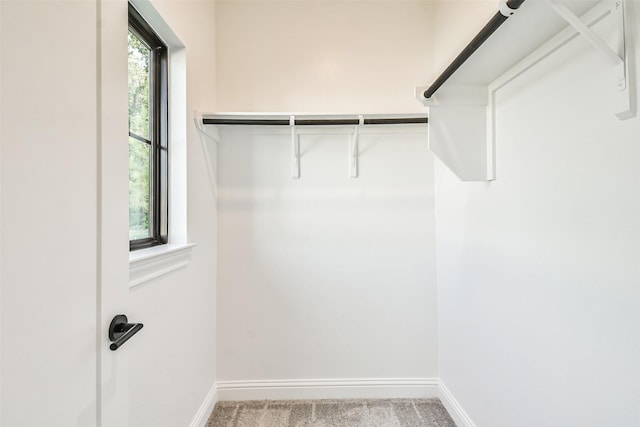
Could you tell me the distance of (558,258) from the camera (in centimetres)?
98

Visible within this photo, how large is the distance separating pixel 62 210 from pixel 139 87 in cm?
102

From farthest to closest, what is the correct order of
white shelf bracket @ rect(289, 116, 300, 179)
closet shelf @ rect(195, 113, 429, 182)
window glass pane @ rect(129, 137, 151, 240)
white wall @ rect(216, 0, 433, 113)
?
white wall @ rect(216, 0, 433, 113), white shelf bracket @ rect(289, 116, 300, 179), closet shelf @ rect(195, 113, 429, 182), window glass pane @ rect(129, 137, 151, 240)

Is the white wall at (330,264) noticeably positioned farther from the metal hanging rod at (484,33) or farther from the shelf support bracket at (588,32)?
the shelf support bracket at (588,32)

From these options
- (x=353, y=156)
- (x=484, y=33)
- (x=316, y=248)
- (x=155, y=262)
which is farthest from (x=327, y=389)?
(x=484, y=33)

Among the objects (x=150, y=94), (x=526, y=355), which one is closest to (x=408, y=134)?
(x=526, y=355)

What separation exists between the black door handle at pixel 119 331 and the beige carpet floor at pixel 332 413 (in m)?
1.38

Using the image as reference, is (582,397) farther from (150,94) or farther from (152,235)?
(150,94)

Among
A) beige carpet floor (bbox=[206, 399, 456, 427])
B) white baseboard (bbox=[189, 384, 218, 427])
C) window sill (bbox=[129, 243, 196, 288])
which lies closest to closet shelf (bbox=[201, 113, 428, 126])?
window sill (bbox=[129, 243, 196, 288])

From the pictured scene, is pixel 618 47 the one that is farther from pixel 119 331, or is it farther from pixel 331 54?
pixel 331 54

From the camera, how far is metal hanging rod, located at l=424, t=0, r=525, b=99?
0.78 m

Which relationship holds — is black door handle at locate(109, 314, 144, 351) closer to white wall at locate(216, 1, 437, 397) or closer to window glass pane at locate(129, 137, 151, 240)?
window glass pane at locate(129, 137, 151, 240)

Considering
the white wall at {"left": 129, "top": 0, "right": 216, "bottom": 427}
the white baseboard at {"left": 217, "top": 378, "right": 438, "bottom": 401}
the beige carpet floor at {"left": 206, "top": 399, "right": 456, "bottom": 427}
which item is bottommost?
the beige carpet floor at {"left": 206, "top": 399, "right": 456, "bottom": 427}

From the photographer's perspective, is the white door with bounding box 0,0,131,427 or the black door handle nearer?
the white door with bounding box 0,0,131,427

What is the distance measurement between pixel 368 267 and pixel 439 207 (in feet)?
1.93
